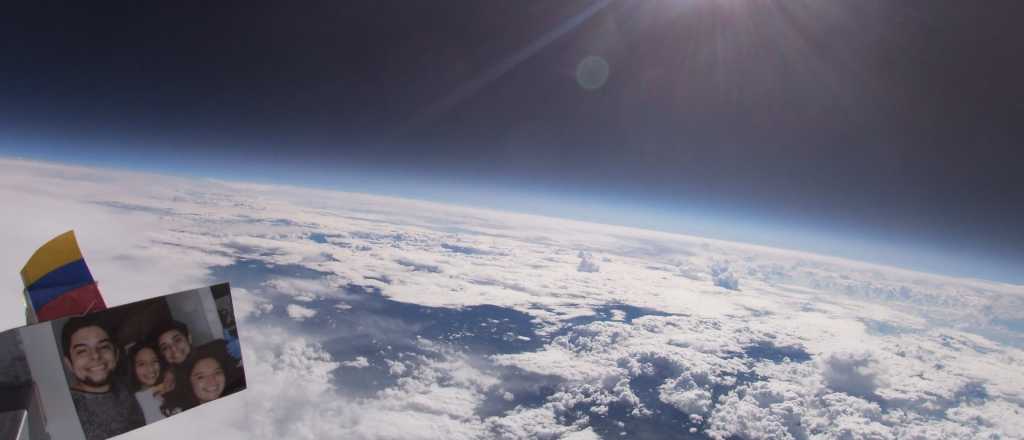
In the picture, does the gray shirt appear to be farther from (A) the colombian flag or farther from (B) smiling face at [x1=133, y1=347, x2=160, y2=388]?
(A) the colombian flag

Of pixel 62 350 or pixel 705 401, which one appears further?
pixel 705 401

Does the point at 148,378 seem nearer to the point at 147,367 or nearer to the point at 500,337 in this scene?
the point at 147,367

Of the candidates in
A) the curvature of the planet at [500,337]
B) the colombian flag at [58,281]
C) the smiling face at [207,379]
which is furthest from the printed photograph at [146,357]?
the curvature of the planet at [500,337]

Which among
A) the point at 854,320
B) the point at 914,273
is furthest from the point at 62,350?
the point at 914,273

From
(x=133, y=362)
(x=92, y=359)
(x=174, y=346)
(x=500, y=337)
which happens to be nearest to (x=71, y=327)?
(x=92, y=359)

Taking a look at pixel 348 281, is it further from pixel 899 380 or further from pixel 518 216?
pixel 518 216

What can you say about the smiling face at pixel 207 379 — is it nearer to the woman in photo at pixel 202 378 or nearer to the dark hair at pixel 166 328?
the woman in photo at pixel 202 378
